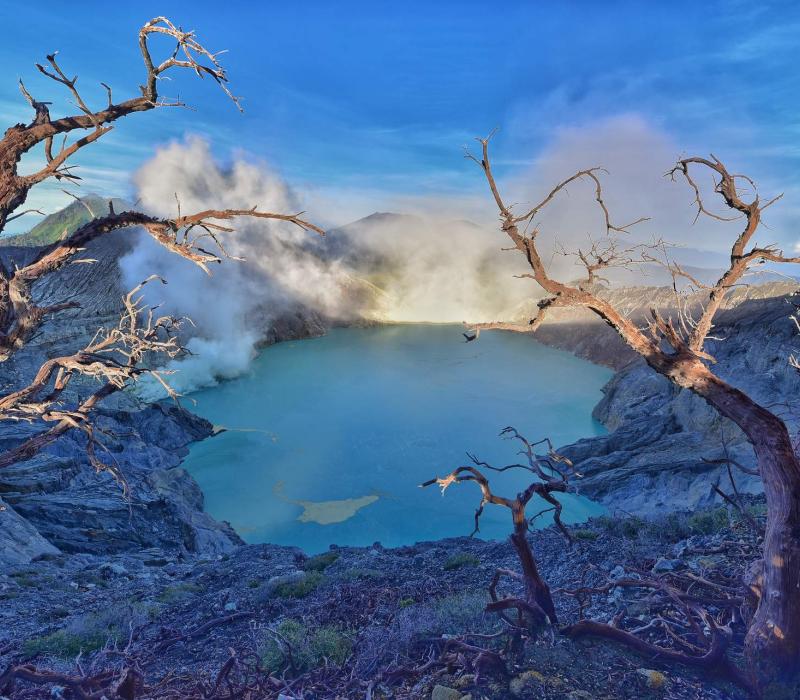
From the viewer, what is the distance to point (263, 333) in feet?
195

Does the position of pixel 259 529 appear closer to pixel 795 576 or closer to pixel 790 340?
pixel 795 576

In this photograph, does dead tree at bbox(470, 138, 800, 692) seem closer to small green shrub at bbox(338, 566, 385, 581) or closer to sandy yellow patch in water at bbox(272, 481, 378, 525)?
small green shrub at bbox(338, 566, 385, 581)

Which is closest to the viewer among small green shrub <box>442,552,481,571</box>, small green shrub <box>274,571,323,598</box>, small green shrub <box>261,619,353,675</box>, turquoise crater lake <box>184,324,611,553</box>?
small green shrub <box>261,619,353,675</box>

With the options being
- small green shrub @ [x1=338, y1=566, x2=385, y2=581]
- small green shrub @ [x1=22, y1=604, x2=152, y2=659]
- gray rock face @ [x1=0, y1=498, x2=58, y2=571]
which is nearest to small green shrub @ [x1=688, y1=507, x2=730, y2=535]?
small green shrub @ [x1=338, y1=566, x2=385, y2=581]

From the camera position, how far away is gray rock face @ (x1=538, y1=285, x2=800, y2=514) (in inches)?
728

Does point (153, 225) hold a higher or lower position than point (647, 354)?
higher

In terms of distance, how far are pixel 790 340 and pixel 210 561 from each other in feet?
73.3

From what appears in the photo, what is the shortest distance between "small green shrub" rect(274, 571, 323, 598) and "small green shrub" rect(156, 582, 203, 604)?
76.8 inches

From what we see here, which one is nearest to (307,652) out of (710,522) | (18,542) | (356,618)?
(356,618)

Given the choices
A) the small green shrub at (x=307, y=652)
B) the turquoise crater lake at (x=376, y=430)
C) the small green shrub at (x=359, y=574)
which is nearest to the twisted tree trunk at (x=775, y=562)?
the small green shrub at (x=307, y=652)

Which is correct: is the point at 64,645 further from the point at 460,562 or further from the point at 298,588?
the point at 460,562

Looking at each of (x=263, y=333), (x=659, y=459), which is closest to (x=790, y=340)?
(x=659, y=459)

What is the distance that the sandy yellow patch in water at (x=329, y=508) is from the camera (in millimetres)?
23688

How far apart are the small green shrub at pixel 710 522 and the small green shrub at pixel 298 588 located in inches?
284
